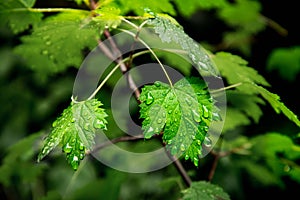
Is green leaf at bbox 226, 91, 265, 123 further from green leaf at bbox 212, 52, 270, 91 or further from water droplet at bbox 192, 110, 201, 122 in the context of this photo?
water droplet at bbox 192, 110, 201, 122

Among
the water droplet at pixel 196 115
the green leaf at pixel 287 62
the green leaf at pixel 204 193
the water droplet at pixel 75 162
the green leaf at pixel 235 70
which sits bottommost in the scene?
the green leaf at pixel 287 62

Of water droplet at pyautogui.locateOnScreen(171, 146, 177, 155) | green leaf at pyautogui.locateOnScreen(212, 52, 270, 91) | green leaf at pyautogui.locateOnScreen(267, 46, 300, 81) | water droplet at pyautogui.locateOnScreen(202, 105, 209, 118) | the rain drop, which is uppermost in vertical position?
the rain drop

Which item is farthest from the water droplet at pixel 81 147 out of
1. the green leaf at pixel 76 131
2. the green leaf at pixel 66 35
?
the green leaf at pixel 66 35

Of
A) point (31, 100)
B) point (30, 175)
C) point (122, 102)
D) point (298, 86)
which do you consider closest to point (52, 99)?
point (31, 100)

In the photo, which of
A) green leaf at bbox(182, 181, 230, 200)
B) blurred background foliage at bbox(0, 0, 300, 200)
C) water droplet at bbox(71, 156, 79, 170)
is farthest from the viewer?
blurred background foliage at bbox(0, 0, 300, 200)

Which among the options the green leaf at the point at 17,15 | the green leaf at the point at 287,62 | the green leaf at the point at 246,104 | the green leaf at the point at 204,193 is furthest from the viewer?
the green leaf at the point at 287,62

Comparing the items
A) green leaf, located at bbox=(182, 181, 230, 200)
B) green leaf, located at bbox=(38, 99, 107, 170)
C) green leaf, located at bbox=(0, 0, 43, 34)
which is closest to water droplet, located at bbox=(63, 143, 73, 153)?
green leaf, located at bbox=(38, 99, 107, 170)

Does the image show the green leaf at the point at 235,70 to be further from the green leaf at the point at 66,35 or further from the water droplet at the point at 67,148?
the water droplet at the point at 67,148

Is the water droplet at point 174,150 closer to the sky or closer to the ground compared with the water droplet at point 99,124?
closer to the ground
